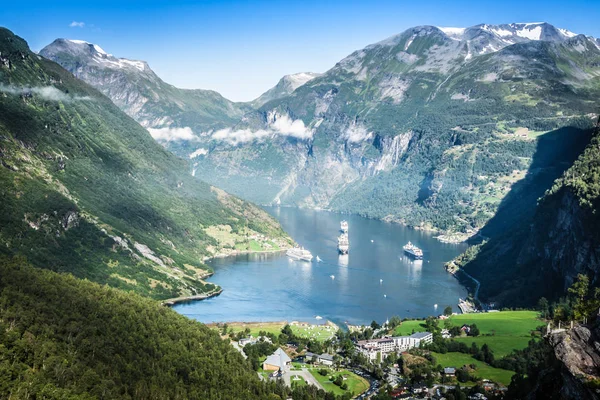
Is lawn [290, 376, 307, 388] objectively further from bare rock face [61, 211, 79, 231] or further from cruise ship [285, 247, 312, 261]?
cruise ship [285, 247, 312, 261]

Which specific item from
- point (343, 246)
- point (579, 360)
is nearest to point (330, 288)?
point (343, 246)

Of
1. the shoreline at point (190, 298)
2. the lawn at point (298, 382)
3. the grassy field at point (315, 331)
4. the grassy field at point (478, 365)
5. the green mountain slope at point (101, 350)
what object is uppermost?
the green mountain slope at point (101, 350)

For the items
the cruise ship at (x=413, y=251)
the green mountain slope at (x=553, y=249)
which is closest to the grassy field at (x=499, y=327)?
the green mountain slope at (x=553, y=249)

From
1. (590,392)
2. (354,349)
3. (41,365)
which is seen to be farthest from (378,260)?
(590,392)

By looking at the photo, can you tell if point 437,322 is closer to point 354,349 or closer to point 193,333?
point 354,349

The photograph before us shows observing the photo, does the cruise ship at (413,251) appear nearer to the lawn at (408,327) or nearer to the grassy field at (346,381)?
the lawn at (408,327)

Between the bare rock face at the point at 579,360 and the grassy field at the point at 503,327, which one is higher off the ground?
the bare rock face at the point at 579,360

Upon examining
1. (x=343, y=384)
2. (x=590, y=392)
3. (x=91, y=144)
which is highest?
(x=91, y=144)
